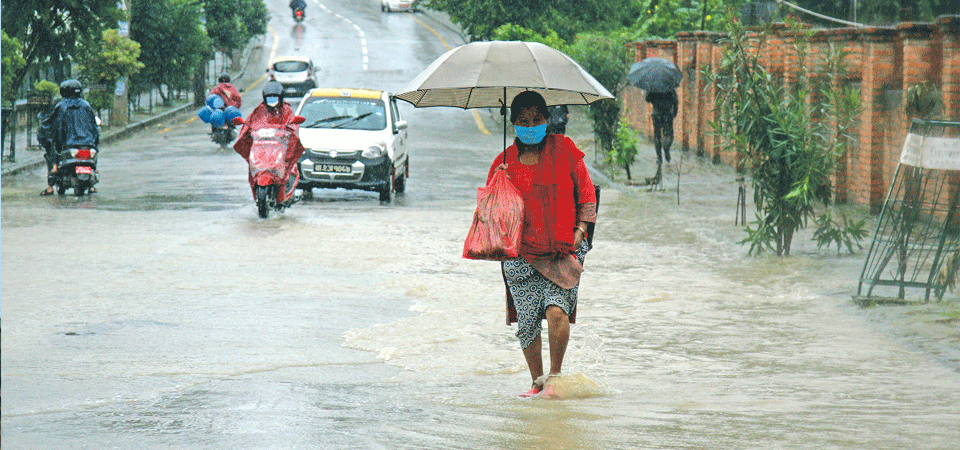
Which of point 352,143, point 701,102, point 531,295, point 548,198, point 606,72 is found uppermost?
point 606,72

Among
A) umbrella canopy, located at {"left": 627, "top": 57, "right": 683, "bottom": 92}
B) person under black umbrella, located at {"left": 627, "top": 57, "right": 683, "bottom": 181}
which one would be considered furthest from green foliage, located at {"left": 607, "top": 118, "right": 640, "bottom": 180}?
umbrella canopy, located at {"left": 627, "top": 57, "right": 683, "bottom": 92}

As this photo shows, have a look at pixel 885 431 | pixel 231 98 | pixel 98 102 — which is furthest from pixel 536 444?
pixel 98 102

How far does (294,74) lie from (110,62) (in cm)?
1232

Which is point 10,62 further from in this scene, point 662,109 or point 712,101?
point 712,101

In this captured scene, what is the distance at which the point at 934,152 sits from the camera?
29.0 feet

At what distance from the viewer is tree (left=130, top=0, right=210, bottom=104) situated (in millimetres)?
35031

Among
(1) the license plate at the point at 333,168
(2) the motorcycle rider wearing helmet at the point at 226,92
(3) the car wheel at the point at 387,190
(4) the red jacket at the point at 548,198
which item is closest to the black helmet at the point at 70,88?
(1) the license plate at the point at 333,168

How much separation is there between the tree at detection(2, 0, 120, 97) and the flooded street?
9.07m

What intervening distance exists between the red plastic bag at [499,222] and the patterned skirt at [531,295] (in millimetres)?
220

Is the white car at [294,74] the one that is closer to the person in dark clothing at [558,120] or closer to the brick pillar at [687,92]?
the brick pillar at [687,92]

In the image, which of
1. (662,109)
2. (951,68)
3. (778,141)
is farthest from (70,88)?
(951,68)

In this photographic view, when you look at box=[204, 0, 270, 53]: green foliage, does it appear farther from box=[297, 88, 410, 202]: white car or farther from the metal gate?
the metal gate

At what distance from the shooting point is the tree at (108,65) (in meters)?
29.1

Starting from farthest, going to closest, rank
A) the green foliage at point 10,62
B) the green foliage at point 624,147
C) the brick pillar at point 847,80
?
1. the green foliage at point 10,62
2. the green foliage at point 624,147
3. the brick pillar at point 847,80
